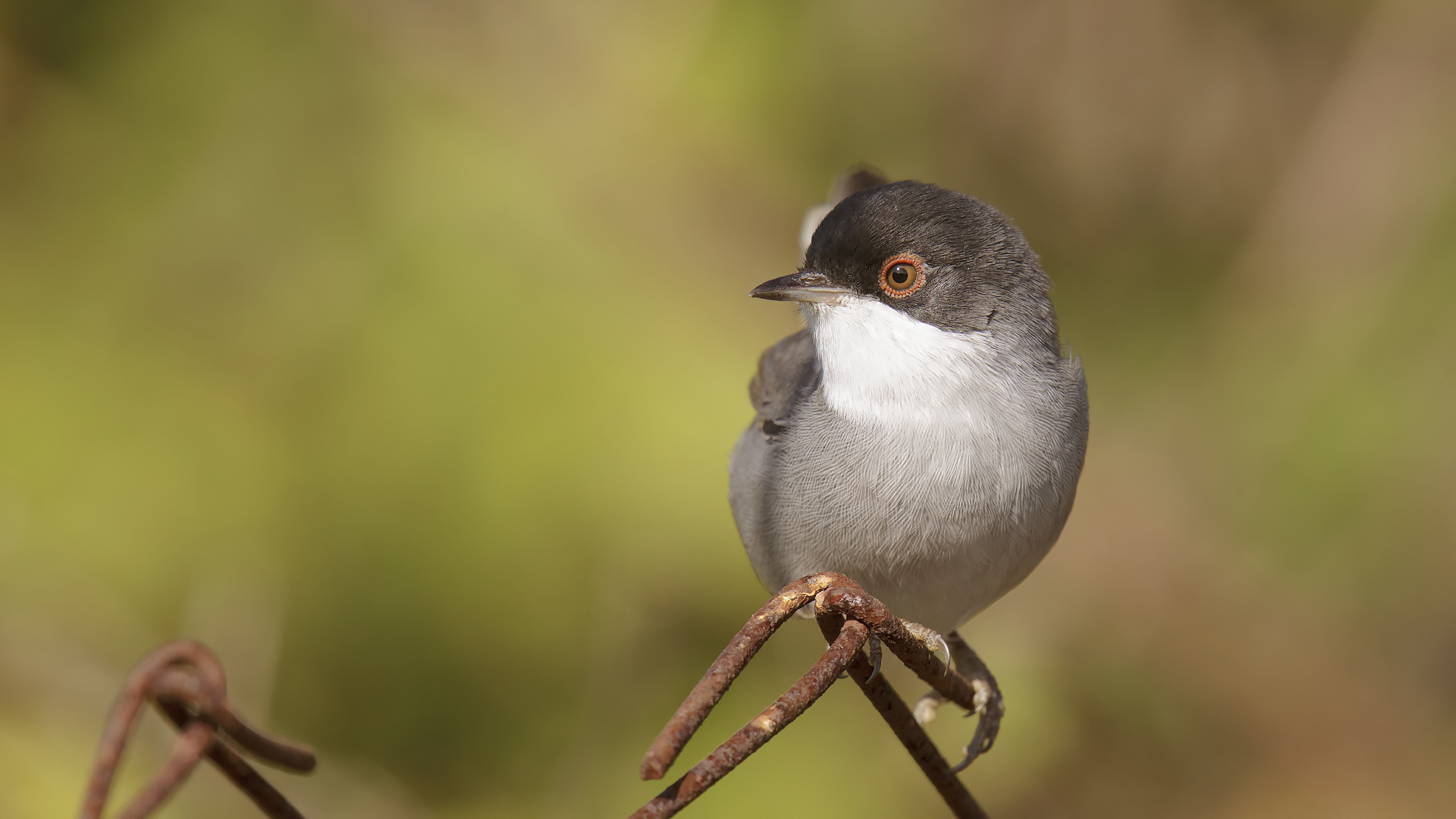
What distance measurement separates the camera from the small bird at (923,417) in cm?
242

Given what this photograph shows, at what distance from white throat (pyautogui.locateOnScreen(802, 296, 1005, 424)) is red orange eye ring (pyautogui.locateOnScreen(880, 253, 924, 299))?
0.13ft

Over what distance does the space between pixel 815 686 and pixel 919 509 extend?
1.06 m

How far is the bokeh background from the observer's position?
153 inches

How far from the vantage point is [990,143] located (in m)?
5.61

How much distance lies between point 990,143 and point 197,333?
3.69m

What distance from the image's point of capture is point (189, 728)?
133cm

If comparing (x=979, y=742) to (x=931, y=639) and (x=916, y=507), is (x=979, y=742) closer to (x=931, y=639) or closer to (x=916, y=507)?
(x=931, y=639)

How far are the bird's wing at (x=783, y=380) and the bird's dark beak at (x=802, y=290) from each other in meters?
0.22

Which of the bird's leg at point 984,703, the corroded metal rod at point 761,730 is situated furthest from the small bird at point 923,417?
the corroded metal rod at point 761,730

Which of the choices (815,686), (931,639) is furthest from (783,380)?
(815,686)

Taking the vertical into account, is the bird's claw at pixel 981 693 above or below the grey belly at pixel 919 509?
below

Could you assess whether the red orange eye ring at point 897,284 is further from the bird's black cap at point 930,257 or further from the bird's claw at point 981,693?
the bird's claw at point 981,693

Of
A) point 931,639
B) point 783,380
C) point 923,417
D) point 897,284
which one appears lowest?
point 931,639

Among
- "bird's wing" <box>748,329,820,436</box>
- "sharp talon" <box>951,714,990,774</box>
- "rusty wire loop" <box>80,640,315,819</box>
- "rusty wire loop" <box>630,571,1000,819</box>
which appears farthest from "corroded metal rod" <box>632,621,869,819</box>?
"sharp talon" <box>951,714,990,774</box>
